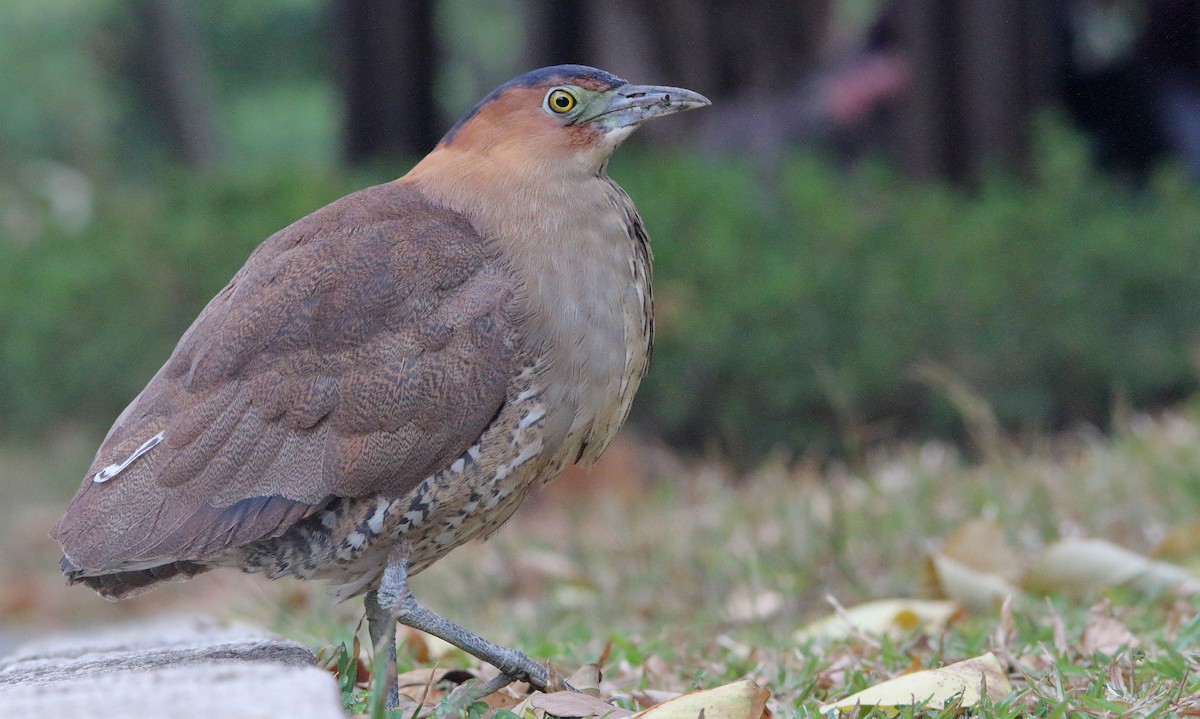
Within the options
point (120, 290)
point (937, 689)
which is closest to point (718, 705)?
point (937, 689)

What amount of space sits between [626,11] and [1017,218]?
165 inches

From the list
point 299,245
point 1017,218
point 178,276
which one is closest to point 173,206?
point 178,276

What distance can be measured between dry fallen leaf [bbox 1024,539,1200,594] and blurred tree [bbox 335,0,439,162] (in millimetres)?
7485

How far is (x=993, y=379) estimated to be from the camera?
7.84m

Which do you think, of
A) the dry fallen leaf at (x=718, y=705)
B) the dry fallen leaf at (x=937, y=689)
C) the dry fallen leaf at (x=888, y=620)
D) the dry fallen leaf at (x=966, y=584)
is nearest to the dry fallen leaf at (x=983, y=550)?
the dry fallen leaf at (x=966, y=584)

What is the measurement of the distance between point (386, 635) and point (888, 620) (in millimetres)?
1645

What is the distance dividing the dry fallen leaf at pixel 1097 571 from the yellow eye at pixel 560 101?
1.93 meters

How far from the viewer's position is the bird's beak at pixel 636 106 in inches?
134

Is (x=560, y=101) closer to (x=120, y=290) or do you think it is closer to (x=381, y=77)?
(x=120, y=290)

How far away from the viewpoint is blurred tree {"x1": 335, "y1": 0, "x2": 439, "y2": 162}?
436 inches

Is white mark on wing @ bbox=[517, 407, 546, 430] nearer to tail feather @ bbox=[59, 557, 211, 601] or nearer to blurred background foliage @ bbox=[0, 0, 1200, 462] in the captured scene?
tail feather @ bbox=[59, 557, 211, 601]

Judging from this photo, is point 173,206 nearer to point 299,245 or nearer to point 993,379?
→ point 993,379

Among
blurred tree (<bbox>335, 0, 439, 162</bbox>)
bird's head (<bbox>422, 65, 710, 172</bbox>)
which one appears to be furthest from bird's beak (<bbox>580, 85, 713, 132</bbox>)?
blurred tree (<bbox>335, 0, 439, 162</bbox>)

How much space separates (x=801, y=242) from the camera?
8.20m
